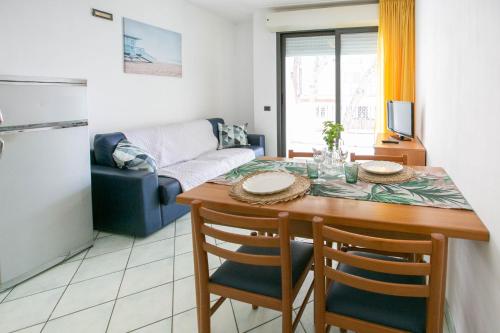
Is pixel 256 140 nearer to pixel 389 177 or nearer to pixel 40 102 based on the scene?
pixel 40 102

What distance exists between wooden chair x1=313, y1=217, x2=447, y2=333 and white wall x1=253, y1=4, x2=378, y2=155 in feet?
14.0

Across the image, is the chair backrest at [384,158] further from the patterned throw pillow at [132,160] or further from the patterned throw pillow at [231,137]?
the patterned throw pillow at [231,137]

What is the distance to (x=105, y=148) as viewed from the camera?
3197 mm

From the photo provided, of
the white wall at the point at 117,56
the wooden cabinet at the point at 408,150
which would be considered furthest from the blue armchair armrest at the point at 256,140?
the wooden cabinet at the point at 408,150

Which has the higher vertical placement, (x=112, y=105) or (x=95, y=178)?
(x=112, y=105)

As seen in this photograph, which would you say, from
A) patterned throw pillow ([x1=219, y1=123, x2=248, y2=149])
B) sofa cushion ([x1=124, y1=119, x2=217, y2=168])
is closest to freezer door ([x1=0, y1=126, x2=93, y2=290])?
sofa cushion ([x1=124, y1=119, x2=217, y2=168])

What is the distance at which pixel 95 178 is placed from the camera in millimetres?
3045

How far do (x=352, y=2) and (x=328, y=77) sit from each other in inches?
41.4

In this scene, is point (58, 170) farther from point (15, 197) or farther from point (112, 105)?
point (112, 105)

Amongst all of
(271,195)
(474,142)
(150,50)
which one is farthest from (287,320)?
(150,50)

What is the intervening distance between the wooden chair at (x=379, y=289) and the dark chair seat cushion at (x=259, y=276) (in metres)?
0.18

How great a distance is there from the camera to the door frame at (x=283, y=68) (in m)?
5.04

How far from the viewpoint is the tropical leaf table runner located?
1.44m

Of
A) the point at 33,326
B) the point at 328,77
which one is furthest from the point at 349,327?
the point at 328,77
